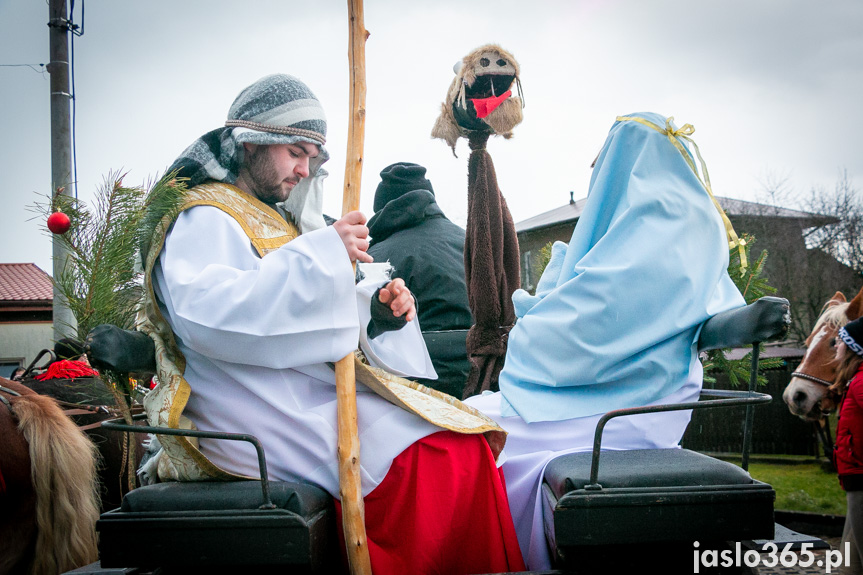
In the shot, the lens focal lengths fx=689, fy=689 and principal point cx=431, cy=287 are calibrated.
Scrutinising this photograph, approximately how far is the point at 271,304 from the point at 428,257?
2.54m

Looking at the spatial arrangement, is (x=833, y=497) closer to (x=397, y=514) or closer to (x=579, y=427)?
(x=579, y=427)

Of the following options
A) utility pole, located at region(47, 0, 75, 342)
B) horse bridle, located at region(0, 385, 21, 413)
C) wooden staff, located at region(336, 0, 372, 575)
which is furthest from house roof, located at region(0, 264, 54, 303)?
wooden staff, located at region(336, 0, 372, 575)

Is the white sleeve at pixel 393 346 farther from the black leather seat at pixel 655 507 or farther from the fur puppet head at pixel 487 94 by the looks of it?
the fur puppet head at pixel 487 94

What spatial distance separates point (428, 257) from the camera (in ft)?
13.9

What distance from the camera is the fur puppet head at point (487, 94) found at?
385cm

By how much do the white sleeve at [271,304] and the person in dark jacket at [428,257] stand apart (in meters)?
2.18

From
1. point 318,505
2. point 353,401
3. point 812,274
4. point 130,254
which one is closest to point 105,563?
point 318,505

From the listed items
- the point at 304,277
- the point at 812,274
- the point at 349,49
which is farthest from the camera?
the point at 812,274

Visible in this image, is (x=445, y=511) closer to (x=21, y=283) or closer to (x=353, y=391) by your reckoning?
(x=353, y=391)

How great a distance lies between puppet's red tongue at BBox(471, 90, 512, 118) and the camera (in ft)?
12.6

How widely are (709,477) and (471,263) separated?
2.29 m

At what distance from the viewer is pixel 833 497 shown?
7035 mm

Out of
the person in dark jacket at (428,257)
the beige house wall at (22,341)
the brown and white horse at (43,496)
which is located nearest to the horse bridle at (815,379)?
the person in dark jacket at (428,257)

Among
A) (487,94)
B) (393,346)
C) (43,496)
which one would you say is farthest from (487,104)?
(43,496)
